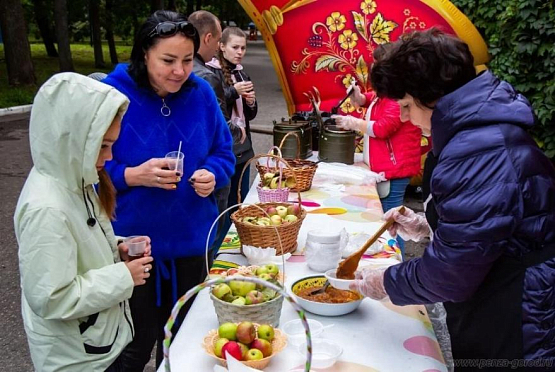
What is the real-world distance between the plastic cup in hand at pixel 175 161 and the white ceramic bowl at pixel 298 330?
745 mm

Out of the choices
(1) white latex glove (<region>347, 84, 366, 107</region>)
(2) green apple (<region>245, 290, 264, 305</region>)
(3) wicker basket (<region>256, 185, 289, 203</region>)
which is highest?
(1) white latex glove (<region>347, 84, 366, 107</region>)

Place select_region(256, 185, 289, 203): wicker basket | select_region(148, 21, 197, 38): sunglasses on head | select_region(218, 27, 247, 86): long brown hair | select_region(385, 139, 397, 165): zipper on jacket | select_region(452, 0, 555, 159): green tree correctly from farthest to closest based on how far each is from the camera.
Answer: select_region(452, 0, 555, 159): green tree < select_region(218, 27, 247, 86): long brown hair < select_region(385, 139, 397, 165): zipper on jacket < select_region(256, 185, 289, 203): wicker basket < select_region(148, 21, 197, 38): sunglasses on head

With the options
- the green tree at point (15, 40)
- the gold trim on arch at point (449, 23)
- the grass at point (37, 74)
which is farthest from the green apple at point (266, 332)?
the green tree at point (15, 40)

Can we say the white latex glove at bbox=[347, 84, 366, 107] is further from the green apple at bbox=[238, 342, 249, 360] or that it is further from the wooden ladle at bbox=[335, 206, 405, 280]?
the green apple at bbox=[238, 342, 249, 360]

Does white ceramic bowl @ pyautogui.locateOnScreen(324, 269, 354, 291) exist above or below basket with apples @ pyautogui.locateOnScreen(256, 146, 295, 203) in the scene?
above

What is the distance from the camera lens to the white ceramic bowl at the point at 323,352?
1.61 metres

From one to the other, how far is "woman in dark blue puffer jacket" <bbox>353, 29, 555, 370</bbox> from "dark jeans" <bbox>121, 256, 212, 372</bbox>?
1004 mm

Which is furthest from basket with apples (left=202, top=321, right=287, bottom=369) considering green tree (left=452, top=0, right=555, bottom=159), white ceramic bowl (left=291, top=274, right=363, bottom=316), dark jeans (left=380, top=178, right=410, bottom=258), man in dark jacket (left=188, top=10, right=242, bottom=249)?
green tree (left=452, top=0, right=555, bottom=159)

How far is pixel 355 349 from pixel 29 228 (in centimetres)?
101

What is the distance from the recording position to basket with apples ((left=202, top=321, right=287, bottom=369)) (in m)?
1.53

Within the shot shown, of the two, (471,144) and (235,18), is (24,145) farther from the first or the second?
(235,18)

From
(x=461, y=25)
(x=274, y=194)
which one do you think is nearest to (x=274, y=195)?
(x=274, y=194)

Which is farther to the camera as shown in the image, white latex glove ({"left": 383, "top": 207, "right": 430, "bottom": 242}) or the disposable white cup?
white latex glove ({"left": 383, "top": 207, "right": 430, "bottom": 242})

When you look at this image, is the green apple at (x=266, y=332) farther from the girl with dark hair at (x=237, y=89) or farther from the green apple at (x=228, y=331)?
the girl with dark hair at (x=237, y=89)
